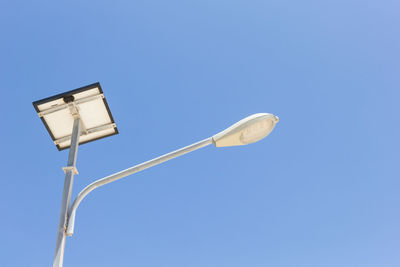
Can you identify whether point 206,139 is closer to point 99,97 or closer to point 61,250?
point 99,97

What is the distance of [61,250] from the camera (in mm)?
4770

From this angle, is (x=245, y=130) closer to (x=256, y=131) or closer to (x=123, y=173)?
(x=256, y=131)

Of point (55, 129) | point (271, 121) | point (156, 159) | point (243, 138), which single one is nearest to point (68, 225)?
point (156, 159)

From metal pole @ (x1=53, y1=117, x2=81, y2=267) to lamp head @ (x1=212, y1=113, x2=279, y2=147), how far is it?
2071 millimetres

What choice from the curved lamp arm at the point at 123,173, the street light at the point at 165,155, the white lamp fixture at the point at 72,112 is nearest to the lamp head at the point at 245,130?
the street light at the point at 165,155

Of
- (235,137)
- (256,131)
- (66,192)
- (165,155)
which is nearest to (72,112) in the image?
(66,192)

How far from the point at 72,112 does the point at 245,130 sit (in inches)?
107

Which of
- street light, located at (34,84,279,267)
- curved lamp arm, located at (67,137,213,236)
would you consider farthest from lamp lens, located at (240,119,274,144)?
curved lamp arm, located at (67,137,213,236)

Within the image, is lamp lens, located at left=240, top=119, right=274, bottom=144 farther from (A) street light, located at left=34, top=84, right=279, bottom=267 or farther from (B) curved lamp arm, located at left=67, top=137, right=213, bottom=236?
(B) curved lamp arm, located at left=67, top=137, right=213, bottom=236

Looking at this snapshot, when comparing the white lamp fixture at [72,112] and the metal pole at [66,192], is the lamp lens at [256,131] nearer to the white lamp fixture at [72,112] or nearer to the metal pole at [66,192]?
the white lamp fixture at [72,112]

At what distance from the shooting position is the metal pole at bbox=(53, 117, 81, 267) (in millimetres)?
4742

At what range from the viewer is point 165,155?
5.56m

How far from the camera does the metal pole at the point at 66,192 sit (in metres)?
4.74

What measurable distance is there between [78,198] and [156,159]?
1171mm
